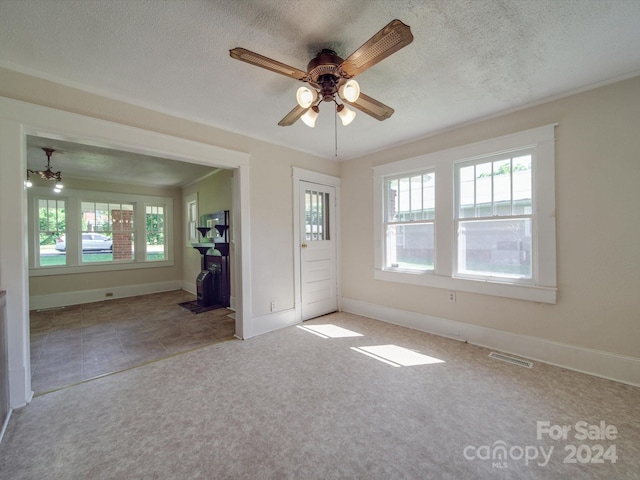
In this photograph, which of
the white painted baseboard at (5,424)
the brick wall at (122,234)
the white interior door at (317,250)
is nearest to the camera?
the white painted baseboard at (5,424)

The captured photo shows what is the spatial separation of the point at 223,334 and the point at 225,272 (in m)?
1.60

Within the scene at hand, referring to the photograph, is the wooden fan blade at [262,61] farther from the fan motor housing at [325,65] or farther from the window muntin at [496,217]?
the window muntin at [496,217]

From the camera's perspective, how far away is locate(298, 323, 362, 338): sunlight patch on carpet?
3.41m

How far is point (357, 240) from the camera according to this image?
4.32 m

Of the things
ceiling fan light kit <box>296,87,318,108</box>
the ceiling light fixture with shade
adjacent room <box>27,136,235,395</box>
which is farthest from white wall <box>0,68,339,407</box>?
the ceiling light fixture with shade

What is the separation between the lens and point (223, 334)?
3.48 meters

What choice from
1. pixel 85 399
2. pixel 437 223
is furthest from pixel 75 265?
pixel 437 223

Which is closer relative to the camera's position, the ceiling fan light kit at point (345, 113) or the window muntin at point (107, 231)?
the ceiling fan light kit at point (345, 113)

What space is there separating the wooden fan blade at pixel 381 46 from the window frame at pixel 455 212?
2.08 metres

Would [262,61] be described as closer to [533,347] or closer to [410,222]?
[410,222]

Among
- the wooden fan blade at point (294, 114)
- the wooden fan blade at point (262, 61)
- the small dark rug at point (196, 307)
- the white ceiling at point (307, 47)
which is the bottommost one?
the small dark rug at point (196, 307)

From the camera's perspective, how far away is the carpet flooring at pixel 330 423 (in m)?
1.46

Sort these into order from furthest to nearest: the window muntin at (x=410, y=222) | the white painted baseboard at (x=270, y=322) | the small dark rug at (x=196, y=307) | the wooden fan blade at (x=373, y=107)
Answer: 1. the small dark rug at (x=196, y=307)
2. the window muntin at (x=410, y=222)
3. the white painted baseboard at (x=270, y=322)
4. the wooden fan blade at (x=373, y=107)

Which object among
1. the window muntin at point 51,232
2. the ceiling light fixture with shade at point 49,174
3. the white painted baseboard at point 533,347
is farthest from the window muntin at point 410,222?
the window muntin at point 51,232
